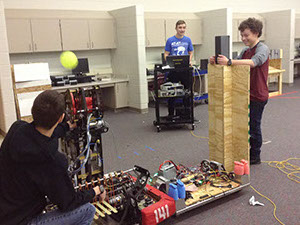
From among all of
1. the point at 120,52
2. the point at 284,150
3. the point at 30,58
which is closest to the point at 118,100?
the point at 120,52

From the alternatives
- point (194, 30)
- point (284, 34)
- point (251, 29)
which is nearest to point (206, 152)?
point (251, 29)

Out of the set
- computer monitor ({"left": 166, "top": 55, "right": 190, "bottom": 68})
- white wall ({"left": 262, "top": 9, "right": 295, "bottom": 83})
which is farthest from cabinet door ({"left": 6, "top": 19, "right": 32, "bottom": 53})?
white wall ({"left": 262, "top": 9, "right": 295, "bottom": 83})

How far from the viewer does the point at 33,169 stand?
4.99 ft

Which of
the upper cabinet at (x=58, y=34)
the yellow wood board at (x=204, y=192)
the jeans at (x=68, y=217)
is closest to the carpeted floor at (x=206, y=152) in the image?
the yellow wood board at (x=204, y=192)

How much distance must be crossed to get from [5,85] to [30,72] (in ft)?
1.27

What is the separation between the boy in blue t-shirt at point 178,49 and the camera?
4.88 metres

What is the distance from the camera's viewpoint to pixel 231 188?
2615mm

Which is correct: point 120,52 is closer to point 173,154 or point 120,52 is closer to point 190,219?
point 173,154

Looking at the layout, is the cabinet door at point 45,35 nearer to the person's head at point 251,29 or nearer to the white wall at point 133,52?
the white wall at point 133,52

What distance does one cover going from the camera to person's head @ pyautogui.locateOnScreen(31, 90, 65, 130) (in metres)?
1.56

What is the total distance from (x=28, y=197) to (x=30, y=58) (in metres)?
4.83

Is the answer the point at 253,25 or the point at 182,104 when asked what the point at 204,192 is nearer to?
the point at 253,25

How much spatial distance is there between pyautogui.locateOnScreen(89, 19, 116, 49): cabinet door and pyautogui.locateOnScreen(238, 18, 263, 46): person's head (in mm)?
3790

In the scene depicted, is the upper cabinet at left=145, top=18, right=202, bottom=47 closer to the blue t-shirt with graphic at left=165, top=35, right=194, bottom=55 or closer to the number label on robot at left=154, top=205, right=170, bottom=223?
the blue t-shirt with graphic at left=165, top=35, right=194, bottom=55
